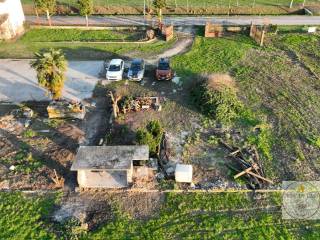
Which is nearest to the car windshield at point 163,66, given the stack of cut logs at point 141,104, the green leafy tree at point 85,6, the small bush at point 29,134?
the stack of cut logs at point 141,104

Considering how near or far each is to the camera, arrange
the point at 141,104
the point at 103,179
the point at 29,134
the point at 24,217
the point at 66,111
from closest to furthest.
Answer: the point at 24,217, the point at 103,179, the point at 29,134, the point at 66,111, the point at 141,104

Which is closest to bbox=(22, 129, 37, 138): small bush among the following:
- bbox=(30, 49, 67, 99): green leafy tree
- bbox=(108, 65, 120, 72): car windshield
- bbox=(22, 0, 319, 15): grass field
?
bbox=(30, 49, 67, 99): green leafy tree

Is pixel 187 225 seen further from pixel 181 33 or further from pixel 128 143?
pixel 181 33

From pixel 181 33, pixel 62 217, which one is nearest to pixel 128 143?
pixel 62 217

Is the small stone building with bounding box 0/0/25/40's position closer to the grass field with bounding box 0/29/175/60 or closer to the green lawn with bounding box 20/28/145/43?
the grass field with bounding box 0/29/175/60

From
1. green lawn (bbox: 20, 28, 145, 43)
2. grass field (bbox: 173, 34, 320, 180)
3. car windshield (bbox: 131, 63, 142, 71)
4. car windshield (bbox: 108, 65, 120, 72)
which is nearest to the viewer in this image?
grass field (bbox: 173, 34, 320, 180)

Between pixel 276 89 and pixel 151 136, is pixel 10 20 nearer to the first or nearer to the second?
pixel 151 136

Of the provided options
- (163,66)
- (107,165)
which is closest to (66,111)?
(107,165)
